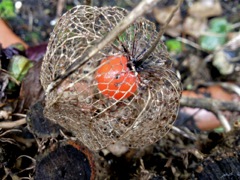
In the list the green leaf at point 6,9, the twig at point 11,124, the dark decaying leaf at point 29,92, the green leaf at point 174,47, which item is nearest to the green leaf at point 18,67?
the dark decaying leaf at point 29,92

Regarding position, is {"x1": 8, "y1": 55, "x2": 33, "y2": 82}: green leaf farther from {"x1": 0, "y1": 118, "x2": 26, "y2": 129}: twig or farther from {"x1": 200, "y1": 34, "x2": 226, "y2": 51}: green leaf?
{"x1": 200, "y1": 34, "x2": 226, "y2": 51}: green leaf

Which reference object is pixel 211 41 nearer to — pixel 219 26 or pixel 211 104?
pixel 219 26

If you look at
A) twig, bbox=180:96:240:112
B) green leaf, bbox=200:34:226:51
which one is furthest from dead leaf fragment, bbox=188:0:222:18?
twig, bbox=180:96:240:112

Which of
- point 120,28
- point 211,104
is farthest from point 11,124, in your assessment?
point 211,104

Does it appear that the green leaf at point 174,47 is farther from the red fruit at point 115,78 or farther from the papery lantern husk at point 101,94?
the red fruit at point 115,78

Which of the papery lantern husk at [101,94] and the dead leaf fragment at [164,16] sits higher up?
the papery lantern husk at [101,94]
